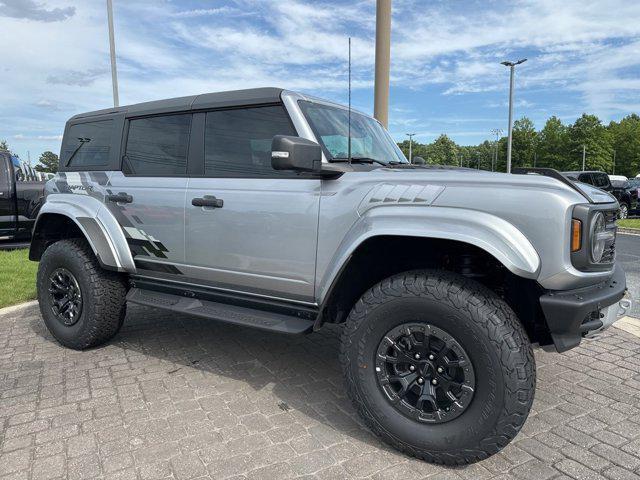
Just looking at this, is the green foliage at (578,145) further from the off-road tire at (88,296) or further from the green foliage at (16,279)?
the off-road tire at (88,296)

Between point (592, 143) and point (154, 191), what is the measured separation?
6636 cm

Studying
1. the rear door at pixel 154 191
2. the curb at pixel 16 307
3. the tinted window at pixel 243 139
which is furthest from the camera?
the curb at pixel 16 307

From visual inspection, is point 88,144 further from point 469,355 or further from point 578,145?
point 578,145

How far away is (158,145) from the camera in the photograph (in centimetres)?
382

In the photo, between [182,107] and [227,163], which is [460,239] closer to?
[227,163]

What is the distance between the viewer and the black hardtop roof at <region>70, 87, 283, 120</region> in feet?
10.9

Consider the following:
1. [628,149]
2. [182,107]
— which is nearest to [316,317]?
[182,107]

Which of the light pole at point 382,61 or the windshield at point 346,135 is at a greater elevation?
the light pole at point 382,61

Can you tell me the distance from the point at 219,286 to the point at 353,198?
4.21 ft

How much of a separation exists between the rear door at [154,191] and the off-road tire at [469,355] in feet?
5.41

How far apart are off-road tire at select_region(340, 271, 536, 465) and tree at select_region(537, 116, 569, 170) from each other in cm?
6738

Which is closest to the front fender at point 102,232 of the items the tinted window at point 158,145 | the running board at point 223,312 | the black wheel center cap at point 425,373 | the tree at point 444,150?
the running board at point 223,312

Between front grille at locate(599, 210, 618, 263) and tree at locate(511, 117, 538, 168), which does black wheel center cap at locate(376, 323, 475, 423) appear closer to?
front grille at locate(599, 210, 618, 263)

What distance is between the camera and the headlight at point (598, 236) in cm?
232
